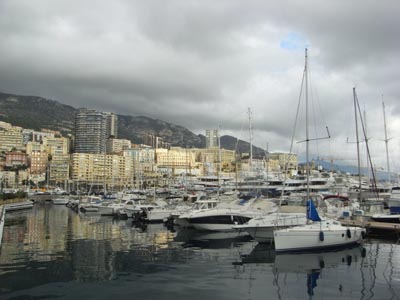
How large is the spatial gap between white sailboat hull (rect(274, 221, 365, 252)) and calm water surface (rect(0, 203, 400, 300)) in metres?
0.58

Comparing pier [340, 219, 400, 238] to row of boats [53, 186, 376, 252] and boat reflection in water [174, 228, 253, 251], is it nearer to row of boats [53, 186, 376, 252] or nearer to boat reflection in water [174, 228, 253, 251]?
row of boats [53, 186, 376, 252]

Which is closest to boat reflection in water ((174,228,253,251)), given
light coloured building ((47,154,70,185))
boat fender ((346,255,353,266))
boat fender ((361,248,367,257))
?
boat fender ((346,255,353,266))

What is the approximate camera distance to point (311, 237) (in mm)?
21562

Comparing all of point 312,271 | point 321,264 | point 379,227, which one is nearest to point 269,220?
point 321,264

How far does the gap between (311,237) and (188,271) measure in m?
7.74

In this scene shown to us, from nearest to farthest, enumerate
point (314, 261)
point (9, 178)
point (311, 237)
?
point (314, 261), point (311, 237), point (9, 178)

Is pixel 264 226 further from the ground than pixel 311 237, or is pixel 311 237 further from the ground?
pixel 264 226

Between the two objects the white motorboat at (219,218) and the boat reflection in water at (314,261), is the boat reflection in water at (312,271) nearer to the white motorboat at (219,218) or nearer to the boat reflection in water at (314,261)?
the boat reflection in water at (314,261)

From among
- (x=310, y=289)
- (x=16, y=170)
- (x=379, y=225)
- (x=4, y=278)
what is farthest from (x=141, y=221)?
(x=16, y=170)

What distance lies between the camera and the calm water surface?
14.3 meters

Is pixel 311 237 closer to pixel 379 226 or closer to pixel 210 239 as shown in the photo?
pixel 210 239

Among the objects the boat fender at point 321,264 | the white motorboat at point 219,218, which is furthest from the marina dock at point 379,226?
the boat fender at point 321,264

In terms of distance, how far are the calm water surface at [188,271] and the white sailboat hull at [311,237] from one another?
1.91ft

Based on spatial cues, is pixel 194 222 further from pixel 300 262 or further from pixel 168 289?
pixel 168 289
